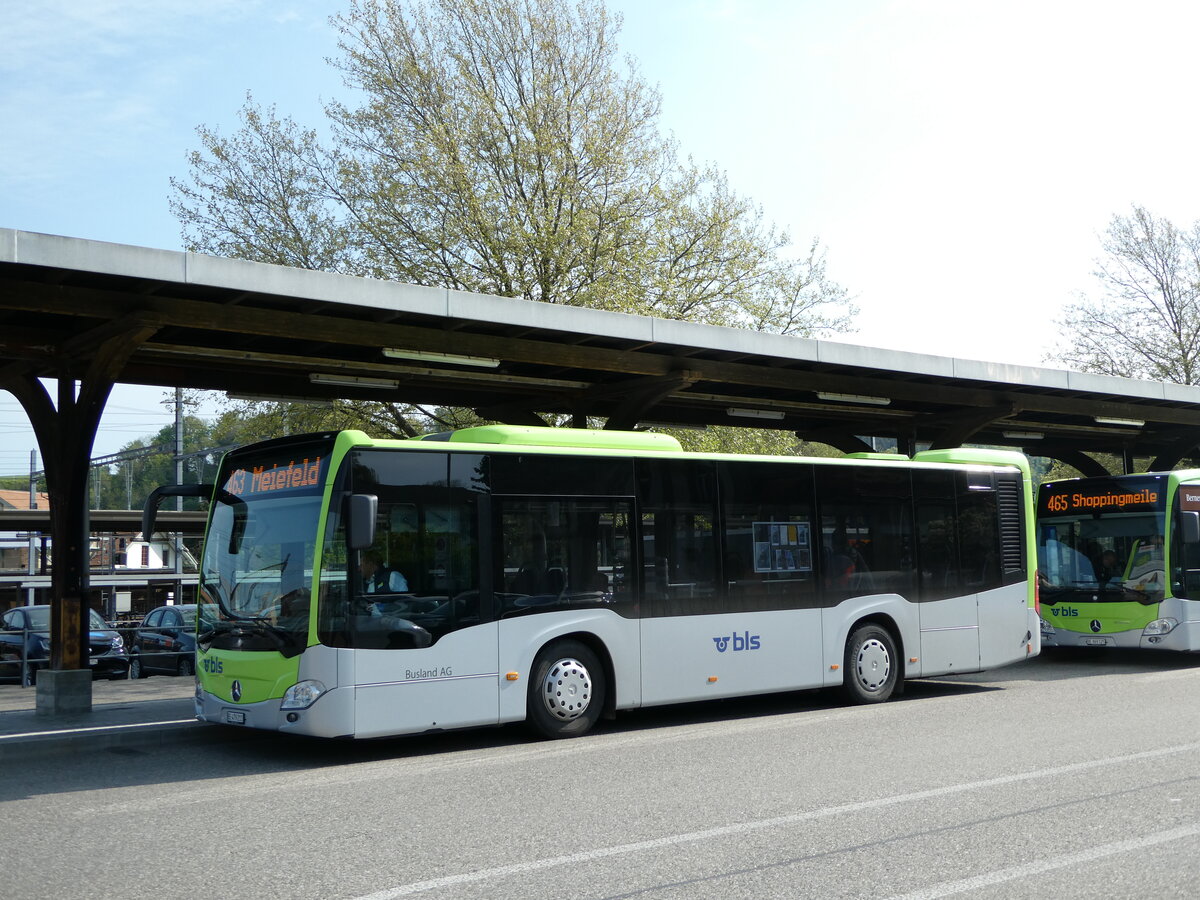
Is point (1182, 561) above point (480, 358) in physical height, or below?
below

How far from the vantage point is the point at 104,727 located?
1174 centimetres

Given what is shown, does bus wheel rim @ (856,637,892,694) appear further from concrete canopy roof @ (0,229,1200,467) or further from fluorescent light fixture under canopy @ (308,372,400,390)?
fluorescent light fixture under canopy @ (308,372,400,390)

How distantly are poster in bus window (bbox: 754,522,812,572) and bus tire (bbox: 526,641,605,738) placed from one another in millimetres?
2341

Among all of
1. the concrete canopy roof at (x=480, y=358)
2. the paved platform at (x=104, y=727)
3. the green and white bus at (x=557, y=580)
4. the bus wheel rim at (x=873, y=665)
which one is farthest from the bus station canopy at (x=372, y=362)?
the bus wheel rim at (x=873, y=665)

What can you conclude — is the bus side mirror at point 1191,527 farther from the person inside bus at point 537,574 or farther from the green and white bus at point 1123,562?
the person inside bus at point 537,574

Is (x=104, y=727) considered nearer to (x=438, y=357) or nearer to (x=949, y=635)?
(x=438, y=357)

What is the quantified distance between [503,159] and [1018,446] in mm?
13221

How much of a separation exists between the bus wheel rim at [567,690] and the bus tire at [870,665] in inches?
141

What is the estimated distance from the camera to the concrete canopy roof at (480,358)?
11594 millimetres

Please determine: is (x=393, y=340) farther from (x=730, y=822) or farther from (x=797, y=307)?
(x=797, y=307)

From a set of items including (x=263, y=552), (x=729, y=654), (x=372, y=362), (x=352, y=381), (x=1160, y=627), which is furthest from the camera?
(x=1160, y=627)

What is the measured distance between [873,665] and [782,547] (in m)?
1.96

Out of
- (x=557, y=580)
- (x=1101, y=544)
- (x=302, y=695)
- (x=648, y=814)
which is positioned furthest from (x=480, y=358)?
(x=1101, y=544)

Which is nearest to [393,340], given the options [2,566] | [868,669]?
[868,669]
